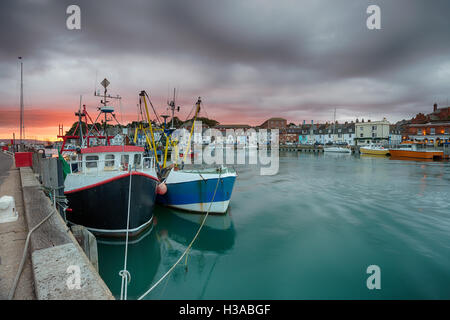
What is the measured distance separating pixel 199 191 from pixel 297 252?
5931 mm

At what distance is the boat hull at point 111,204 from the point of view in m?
8.32

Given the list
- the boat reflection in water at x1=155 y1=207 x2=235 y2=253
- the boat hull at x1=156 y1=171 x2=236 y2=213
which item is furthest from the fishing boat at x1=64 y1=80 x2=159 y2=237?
the boat hull at x1=156 y1=171 x2=236 y2=213

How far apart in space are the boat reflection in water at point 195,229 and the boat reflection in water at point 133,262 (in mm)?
974

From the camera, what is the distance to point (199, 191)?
1227 cm

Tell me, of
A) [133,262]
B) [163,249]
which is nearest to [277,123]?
[163,249]

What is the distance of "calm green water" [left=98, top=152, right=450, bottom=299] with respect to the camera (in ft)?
21.4

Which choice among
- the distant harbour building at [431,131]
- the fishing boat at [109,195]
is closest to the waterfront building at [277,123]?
the distant harbour building at [431,131]

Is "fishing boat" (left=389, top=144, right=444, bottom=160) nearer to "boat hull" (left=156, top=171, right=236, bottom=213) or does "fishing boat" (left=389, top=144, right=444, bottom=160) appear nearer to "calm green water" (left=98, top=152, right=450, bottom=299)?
"calm green water" (left=98, top=152, right=450, bottom=299)

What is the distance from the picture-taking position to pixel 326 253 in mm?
8484

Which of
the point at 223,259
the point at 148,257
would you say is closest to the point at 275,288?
the point at 223,259

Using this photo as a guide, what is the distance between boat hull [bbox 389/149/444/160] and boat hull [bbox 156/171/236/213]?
2176 inches

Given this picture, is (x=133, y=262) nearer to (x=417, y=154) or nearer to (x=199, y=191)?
(x=199, y=191)
